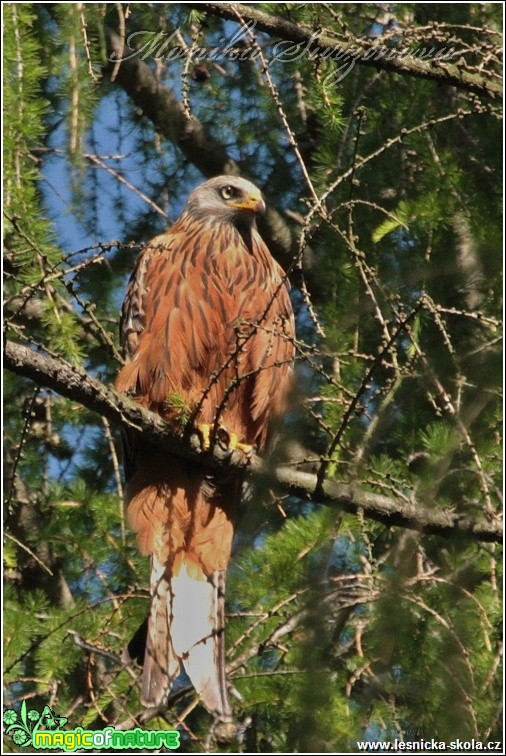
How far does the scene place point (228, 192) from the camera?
13.4 ft

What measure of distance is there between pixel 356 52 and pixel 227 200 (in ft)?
3.22

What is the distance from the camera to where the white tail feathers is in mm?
3156

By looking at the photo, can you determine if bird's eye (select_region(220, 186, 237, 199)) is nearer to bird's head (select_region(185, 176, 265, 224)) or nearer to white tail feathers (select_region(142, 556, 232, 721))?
bird's head (select_region(185, 176, 265, 224))

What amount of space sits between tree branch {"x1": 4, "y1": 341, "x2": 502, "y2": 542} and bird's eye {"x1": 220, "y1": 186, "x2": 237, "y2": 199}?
126 cm

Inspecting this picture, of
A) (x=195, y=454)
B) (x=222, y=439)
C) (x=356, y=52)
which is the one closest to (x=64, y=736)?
(x=195, y=454)

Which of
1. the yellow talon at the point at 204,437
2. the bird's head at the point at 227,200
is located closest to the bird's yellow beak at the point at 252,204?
the bird's head at the point at 227,200

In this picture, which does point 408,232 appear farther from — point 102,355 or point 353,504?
point 102,355

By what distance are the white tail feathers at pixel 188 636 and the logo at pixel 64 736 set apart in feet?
0.48

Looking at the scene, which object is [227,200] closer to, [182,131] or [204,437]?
[182,131]

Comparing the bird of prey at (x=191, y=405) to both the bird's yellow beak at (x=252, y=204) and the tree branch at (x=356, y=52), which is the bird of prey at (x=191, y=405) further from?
the tree branch at (x=356, y=52)

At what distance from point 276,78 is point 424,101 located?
0.78 meters

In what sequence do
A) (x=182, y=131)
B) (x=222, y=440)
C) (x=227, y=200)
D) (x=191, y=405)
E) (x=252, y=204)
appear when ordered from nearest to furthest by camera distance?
(x=191, y=405) → (x=222, y=440) → (x=252, y=204) → (x=227, y=200) → (x=182, y=131)

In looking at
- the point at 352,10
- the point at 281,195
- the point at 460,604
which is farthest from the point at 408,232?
the point at 460,604

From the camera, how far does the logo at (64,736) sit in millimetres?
3090
